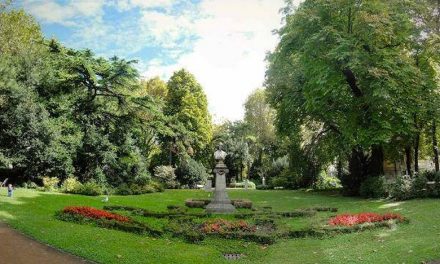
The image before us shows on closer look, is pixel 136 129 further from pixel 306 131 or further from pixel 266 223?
pixel 266 223

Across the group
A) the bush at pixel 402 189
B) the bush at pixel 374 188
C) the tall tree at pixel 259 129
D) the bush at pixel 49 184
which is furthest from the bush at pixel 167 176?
the bush at pixel 402 189

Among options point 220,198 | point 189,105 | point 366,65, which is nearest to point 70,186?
point 220,198

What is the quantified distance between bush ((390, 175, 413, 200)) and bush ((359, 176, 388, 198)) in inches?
61.4

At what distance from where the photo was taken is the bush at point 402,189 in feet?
74.9

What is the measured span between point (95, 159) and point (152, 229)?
1873 centimetres

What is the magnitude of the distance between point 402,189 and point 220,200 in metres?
10.2

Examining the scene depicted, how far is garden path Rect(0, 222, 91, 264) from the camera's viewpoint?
1077cm

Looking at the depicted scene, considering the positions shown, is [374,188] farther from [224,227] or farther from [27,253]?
[27,253]

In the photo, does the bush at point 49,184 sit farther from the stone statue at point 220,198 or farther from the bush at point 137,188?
the stone statue at point 220,198

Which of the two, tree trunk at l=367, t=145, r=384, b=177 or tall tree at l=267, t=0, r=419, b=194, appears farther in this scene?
tree trunk at l=367, t=145, r=384, b=177

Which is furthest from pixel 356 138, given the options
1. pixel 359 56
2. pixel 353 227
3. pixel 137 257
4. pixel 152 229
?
pixel 137 257

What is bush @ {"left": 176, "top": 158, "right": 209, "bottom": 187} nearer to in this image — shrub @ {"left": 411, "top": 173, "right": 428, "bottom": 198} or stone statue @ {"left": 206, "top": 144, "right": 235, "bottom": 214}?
stone statue @ {"left": 206, "top": 144, "right": 235, "bottom": 214}

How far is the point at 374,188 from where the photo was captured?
2656cm

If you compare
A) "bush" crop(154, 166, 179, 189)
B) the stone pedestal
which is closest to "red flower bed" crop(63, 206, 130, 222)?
the stone pedestal
